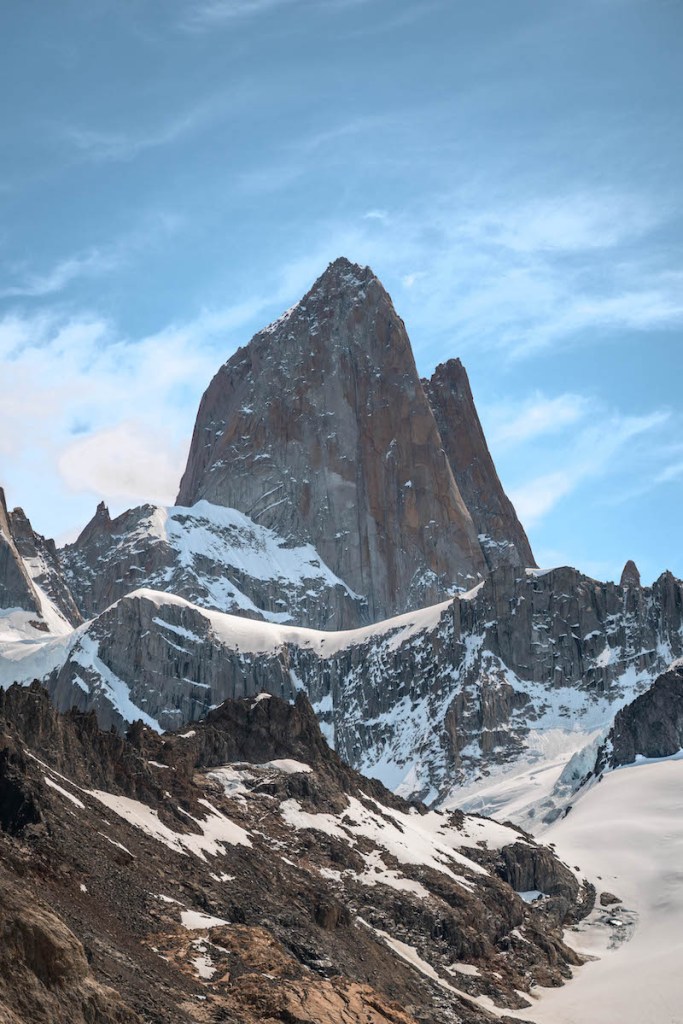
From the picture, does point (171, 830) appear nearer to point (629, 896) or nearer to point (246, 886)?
point (246, 886)

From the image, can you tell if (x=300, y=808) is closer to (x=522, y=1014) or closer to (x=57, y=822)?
A: (x=522, y=1014)

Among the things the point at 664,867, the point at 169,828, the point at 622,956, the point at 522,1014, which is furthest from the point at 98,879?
the point at 664,867

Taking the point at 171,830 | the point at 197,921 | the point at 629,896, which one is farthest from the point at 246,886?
the point at 629,896

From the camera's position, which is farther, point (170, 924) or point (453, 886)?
point (453, 886)

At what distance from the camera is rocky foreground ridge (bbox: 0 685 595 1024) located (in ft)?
211

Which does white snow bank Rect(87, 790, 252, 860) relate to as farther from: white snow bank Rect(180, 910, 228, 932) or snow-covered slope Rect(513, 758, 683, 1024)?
snow-covered slope Rect(513, 758, 683, 1024)

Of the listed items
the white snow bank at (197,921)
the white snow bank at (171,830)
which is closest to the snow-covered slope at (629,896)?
the white snow bank at (171,830)

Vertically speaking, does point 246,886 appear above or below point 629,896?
above

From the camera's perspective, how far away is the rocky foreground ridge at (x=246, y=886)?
64312 millimetres

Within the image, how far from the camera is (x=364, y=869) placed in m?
119

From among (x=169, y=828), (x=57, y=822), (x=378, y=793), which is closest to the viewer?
(x=57, y=822)

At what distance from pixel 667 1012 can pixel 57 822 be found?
49.9 metres

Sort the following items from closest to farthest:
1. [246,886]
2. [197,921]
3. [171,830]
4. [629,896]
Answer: [197,921]
[246,886]
[171,830]
[629,896]

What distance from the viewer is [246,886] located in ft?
321
